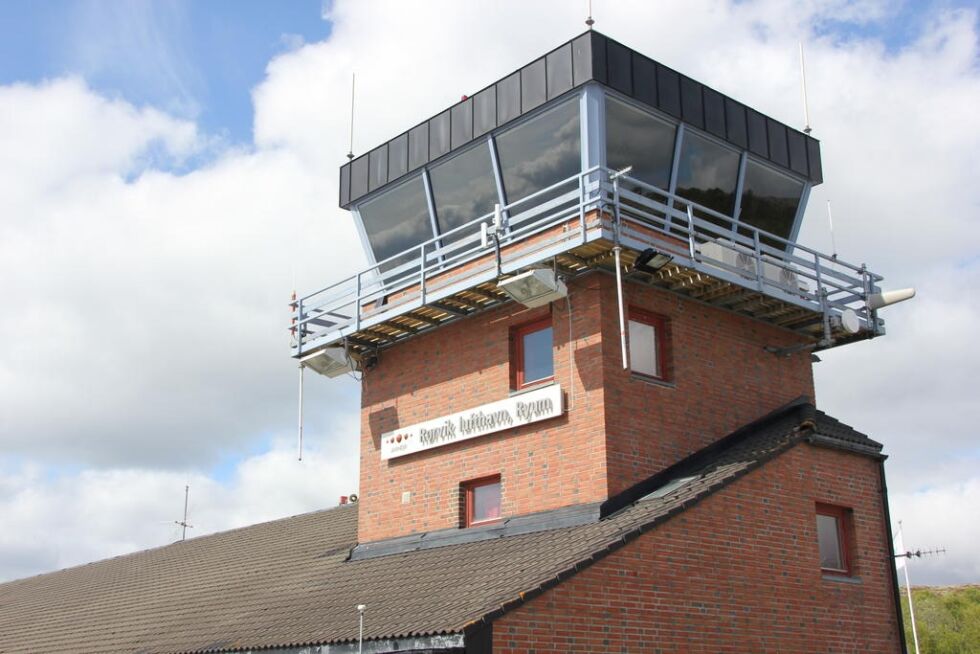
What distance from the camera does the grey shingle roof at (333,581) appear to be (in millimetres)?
12867

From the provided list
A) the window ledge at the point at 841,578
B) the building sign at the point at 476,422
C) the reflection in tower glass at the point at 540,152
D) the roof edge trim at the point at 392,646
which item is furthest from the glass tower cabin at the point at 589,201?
the roof edge trim at the point at 392,646

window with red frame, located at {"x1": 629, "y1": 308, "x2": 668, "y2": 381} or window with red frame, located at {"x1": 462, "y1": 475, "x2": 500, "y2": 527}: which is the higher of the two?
window with red frame, located at {"x1": 629, "y1": 308, "x2": 668, "y2": 381}

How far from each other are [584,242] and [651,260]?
0.95 meters

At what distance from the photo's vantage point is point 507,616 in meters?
11.4

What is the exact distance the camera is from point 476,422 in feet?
54.3

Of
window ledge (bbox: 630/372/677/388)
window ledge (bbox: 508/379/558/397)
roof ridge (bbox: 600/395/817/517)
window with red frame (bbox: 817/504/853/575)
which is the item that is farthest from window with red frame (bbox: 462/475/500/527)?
Result: window with red frame (bbox: 817/504/853/575)

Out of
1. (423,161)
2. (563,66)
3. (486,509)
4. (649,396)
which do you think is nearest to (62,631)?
(486,509)

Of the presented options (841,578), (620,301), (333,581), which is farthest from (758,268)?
(333,581)

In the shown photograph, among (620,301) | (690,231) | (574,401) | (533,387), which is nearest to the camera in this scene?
(620,301)

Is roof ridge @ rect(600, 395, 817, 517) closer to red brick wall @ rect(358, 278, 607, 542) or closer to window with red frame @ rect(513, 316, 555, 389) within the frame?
red brick wall @ rect(358, 278, 607, 542)

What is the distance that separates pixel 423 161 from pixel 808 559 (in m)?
8.74

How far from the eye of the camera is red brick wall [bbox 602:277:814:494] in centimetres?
1512

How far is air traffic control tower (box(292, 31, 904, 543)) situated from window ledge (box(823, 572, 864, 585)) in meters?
2.53

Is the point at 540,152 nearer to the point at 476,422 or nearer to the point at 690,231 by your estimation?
the point at 690,231
